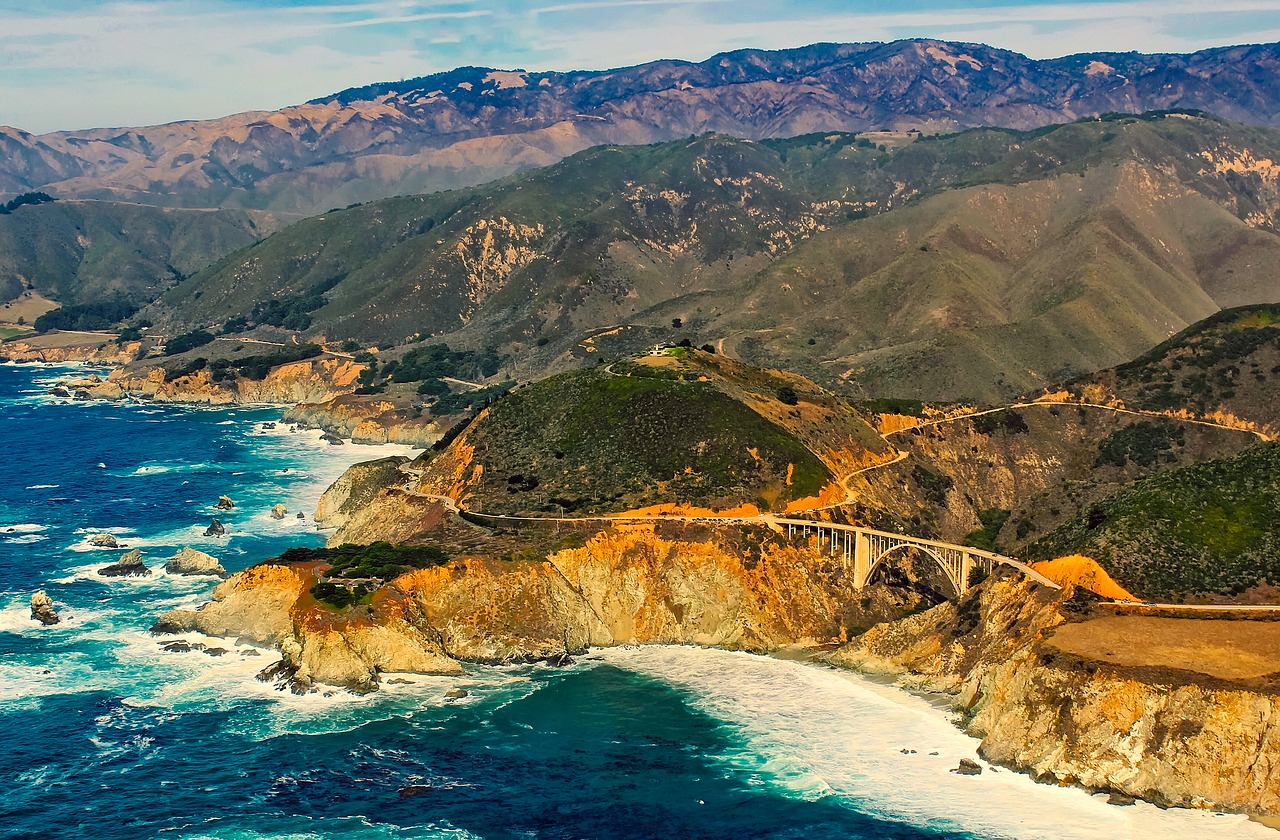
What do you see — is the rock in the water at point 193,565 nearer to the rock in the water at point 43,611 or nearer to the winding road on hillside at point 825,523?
the rock in the water at point 43,611

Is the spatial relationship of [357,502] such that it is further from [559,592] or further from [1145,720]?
[1145,720]

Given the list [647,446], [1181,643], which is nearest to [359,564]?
[647,446]

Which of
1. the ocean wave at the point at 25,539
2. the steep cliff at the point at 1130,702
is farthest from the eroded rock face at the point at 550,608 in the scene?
the ocean wave at the point at 25,539

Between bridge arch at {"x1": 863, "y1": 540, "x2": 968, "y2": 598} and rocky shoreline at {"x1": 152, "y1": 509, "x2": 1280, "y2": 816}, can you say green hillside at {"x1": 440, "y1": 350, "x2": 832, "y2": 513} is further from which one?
bridge arch at {"x1": 863, "y1": 540, "x2": 968, "y2": 598}

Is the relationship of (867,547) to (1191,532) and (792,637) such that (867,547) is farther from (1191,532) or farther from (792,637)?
(1191,532)

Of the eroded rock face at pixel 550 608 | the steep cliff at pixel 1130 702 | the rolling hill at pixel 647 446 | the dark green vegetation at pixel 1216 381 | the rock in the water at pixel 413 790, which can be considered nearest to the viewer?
the steep cliff at pixel 1130 702

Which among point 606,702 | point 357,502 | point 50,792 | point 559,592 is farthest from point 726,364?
point 50,792

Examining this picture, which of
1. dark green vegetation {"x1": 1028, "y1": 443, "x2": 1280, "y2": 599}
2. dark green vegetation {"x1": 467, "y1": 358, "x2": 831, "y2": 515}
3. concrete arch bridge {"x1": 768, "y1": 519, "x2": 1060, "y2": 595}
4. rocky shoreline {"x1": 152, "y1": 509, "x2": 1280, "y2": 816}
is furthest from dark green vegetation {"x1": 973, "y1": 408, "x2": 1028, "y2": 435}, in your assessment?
rocky shoreline {"x1": 152, "y1": 509, "x2": 1280, "y2": 816}
